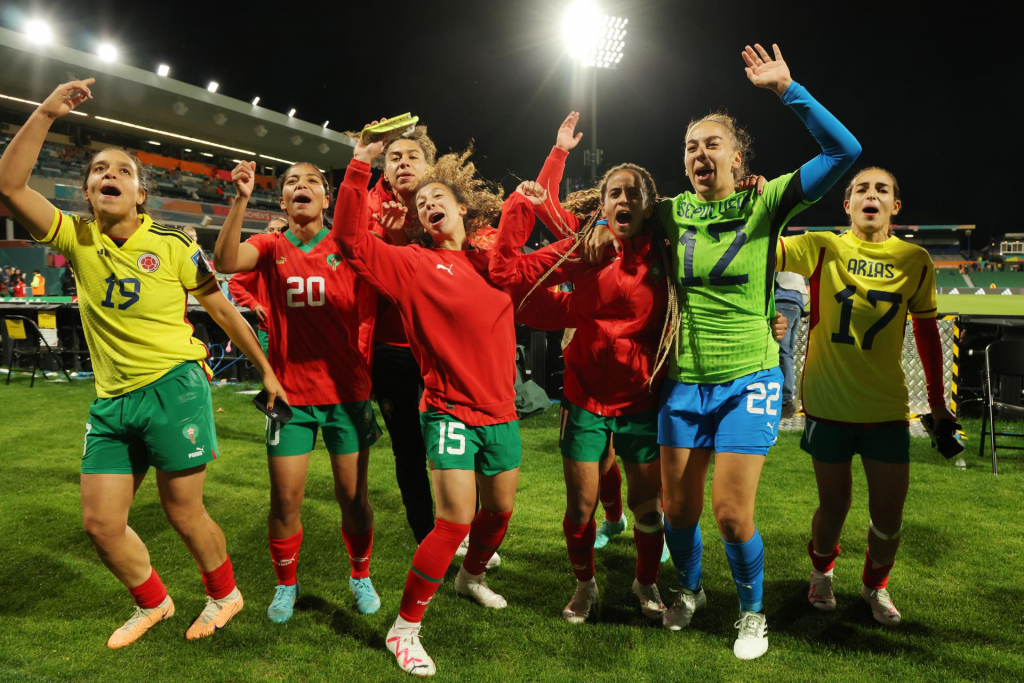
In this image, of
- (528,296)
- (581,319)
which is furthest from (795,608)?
(528,296)

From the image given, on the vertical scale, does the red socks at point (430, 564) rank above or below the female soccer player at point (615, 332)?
below

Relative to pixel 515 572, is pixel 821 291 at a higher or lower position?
higher

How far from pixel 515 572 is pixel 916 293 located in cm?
263

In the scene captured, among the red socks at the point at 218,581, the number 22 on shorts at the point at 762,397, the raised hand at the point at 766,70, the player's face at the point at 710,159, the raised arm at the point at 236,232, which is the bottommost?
the red socks at the point at 218,581

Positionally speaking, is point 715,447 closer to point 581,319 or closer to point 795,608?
point 581,319

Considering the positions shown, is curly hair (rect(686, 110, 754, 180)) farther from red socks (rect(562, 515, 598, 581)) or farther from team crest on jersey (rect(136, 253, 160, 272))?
team crest on jersey (rect(136, 253, 160, 272))

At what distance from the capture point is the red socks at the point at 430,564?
8.75 feet

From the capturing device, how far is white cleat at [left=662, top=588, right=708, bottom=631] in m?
3.02

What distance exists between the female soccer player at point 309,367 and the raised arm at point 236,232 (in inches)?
2.1

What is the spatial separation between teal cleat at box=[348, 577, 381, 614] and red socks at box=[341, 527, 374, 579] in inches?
1.3

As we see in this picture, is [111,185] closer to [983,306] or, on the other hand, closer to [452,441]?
[452,441]

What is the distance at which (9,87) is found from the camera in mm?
28734

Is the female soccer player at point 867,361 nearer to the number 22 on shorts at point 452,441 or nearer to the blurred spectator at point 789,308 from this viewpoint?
the number 22 on shorts at point 452,441

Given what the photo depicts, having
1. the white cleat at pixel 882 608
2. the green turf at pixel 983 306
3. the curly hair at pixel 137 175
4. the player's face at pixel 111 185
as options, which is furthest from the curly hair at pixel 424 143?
the green turf at pixel 983 306
